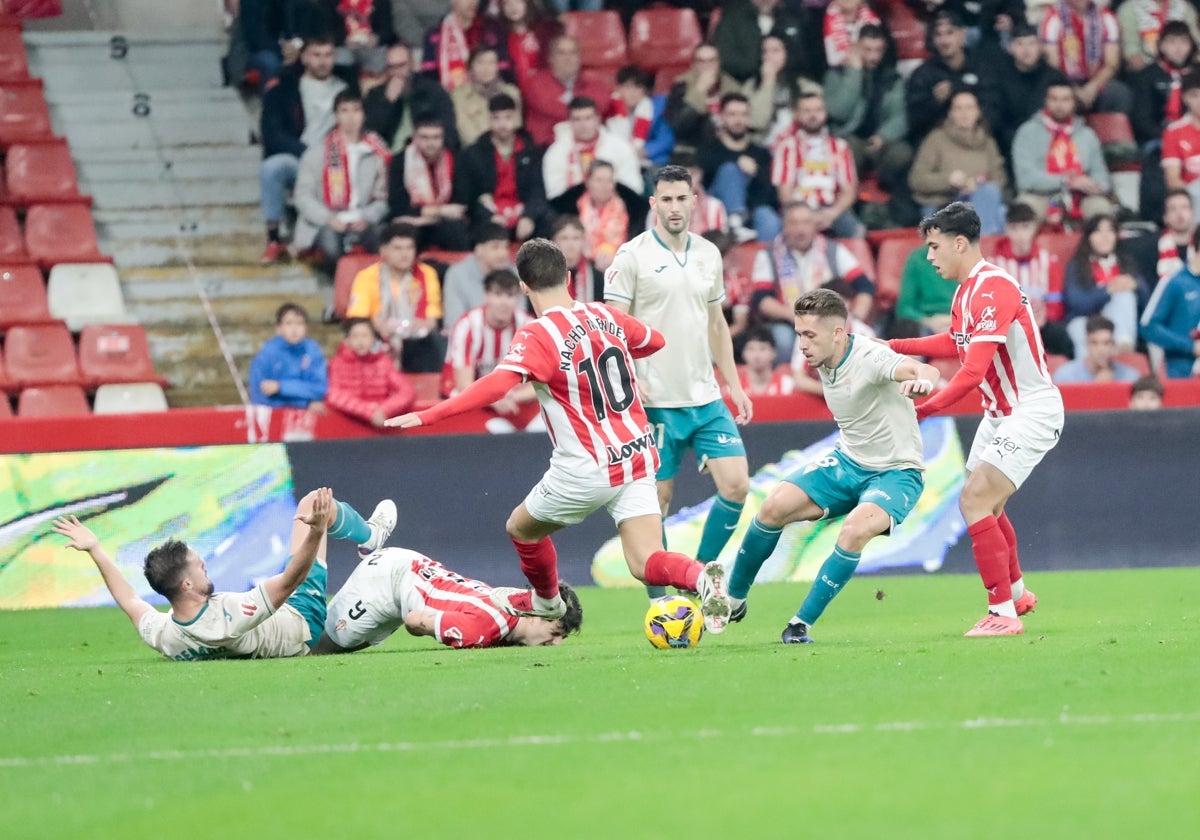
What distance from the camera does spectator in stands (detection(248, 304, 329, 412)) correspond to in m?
13.4

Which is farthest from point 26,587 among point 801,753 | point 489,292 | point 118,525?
point 801,753

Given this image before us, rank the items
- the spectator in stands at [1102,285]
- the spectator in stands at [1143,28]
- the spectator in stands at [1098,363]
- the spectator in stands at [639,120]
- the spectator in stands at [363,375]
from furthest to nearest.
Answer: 1. the spectator in stands at [1143,28]
2. the spectator in stands at [639,120]
3. the spectator in stands at [1102,285]
4. the spectator in stands at [1098,363]
5. the spectator in stands at [363,375]

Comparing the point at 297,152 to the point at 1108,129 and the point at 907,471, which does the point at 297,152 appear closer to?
the point at 1108,129

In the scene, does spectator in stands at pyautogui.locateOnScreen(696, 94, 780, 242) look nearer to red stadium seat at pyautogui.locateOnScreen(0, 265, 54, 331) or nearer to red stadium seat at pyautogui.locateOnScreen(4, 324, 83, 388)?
red stadium seat at pyautogui.locateOnScreen(4, 324, 83, 388)

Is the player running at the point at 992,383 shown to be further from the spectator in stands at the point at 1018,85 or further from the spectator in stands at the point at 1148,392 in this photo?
the spectator in stands at the point at 1018,85

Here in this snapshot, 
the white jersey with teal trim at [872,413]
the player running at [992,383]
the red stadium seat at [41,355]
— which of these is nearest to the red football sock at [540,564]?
the white jersey with teal trim at [872,413]

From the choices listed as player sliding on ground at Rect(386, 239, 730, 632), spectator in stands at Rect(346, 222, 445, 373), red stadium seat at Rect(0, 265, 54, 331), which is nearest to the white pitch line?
player sliding on ground at Rect(386, 239, 730, 632)

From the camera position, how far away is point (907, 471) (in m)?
8.26

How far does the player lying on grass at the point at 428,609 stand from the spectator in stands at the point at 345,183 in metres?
7.55

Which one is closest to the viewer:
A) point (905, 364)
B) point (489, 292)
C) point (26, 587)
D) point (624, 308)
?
point (905, 364)

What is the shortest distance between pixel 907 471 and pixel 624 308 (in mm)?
2070

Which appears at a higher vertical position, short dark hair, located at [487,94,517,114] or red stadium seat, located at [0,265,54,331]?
short dark hair, located at [487,94,517,114]

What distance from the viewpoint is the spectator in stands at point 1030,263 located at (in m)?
15.3

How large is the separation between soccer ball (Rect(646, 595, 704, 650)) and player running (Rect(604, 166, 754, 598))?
1.74 m
